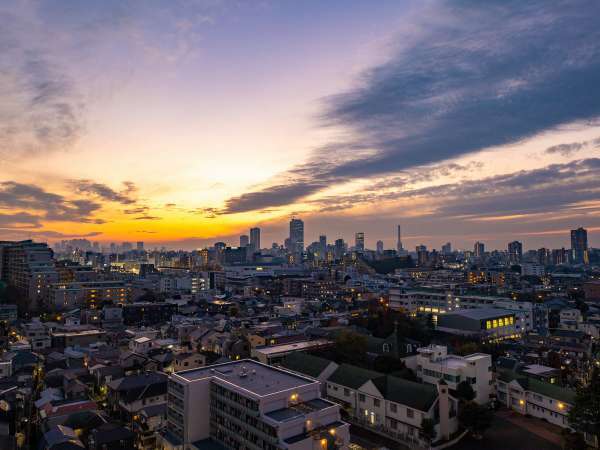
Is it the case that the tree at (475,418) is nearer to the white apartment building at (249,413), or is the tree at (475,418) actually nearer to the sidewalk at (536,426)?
the sidewalk at (536,426)

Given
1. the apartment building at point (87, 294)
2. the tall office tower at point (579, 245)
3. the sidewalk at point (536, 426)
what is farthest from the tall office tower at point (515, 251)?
the sidewalk at point (536, 426)

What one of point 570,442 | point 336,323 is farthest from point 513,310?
point 570,442

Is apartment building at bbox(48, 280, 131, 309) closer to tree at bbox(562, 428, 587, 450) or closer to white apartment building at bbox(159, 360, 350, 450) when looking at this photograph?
white apartment building at bbox(159, 360, 350, 450)

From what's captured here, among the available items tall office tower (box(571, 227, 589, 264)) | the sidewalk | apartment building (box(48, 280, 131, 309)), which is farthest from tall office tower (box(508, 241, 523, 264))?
the sidewalk

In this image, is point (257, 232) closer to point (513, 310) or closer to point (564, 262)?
point (564, 262)

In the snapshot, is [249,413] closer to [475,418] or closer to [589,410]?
[475,418]
